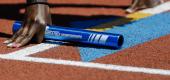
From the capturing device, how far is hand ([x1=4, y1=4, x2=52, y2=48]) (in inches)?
193

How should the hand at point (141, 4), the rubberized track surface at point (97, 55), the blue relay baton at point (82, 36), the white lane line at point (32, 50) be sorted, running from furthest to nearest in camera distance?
1. the hand at point (141, 4)
2. the blue relay baton at point (82, 36)
3. the white lane line at point (32, 50)
4. the rubberized track surface at point (97, 55)

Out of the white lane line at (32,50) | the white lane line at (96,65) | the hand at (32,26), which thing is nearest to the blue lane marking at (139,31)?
the white lane line at (96,65)

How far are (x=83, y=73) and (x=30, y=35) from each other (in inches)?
39.3

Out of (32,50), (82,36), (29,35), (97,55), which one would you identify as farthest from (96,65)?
(29,35)

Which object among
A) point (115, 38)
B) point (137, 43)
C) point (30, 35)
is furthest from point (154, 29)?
point (30, 35)

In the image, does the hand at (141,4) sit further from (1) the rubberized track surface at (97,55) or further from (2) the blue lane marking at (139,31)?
(2) the blue lane marking at (139,31)

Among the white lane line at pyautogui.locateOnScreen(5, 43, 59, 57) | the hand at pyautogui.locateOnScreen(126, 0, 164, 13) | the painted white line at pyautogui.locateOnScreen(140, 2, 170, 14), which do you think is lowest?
the painted white line at pyautogui.locateOnScreen(140, 2, 170, 14)

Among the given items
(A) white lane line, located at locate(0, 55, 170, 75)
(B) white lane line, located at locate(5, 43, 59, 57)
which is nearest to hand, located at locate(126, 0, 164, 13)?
(B) white lane line, located at locate(5, 43, 59, 57)

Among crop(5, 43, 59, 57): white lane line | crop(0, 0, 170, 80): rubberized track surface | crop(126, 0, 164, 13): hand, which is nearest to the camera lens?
crop(0, 0, 170, 80): rubberized track surface

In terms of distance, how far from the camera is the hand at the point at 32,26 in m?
4.89

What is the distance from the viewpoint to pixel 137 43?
510 cm

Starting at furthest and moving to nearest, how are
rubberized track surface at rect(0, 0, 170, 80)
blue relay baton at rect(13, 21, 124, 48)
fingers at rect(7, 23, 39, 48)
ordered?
fingers at rect(7, 23, 39, 48), blue relay baton at rect(13, 21, 124, 48), rubberized track surface at rect(0, 0, 170, 80)

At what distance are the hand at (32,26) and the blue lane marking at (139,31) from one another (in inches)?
18.3

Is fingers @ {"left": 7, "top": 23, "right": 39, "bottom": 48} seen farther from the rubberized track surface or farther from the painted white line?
the painted white line
